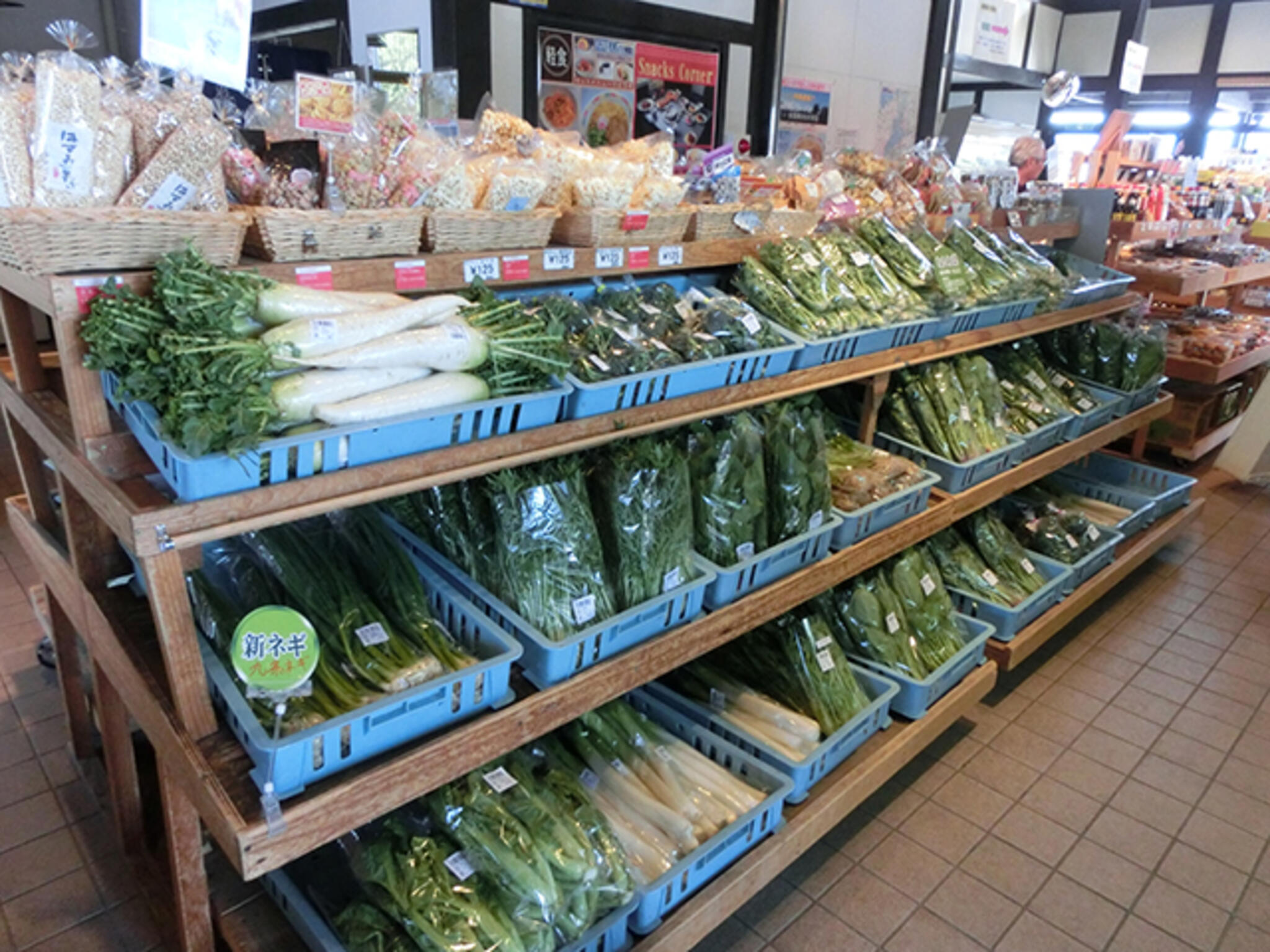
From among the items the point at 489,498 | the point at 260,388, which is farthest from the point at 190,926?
the point at 260,388

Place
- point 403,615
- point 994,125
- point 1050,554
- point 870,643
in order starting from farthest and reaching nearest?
point 994,125 → point 1050,554 → point 870,643 → point 403,615

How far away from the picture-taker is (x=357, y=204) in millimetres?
1636

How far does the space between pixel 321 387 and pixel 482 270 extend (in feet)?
1.83

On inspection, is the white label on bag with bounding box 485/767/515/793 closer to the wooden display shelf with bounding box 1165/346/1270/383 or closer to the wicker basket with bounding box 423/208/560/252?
the wicker basket with bounding box 423/208/560/252

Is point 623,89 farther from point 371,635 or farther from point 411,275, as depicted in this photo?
point 371,635

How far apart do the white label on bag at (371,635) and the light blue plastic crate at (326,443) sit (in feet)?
1.05

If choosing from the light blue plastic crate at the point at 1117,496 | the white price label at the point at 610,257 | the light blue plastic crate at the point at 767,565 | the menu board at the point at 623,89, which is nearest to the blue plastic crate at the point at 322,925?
the light blue plastic crate at the point at 767,565

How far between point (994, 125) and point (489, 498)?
8.64 metres

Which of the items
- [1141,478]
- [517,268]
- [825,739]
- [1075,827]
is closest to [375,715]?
[517,268]

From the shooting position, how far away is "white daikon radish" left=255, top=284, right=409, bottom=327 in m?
1.33

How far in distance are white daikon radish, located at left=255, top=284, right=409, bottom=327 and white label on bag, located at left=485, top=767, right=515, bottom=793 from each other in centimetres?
91

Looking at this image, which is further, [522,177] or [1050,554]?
[1050,554]

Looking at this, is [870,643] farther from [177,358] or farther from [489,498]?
[177,358]

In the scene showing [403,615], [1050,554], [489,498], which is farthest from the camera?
[1050,554]
